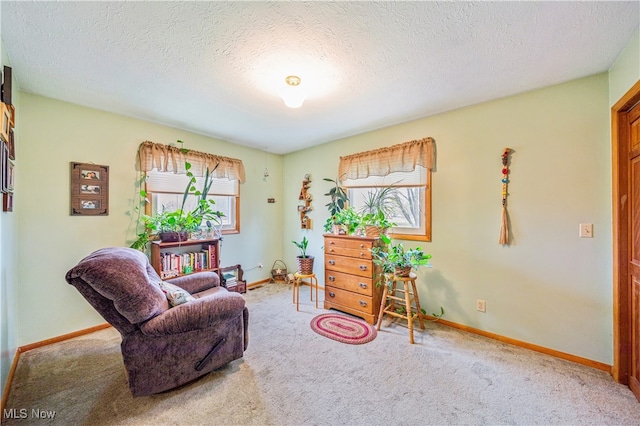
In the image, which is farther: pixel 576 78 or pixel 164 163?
pixel 164 163


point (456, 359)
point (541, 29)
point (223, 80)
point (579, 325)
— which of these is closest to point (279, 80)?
point (223, 80)

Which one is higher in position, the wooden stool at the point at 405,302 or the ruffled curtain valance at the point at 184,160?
the ruffled curtain valance at the point at 184,160

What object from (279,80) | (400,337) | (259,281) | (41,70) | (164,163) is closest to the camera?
(41,70)

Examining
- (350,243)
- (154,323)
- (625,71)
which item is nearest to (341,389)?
(154,323)

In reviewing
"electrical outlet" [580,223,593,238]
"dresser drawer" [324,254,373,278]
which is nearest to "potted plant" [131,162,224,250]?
"dresser drawer" [324,254,373,278]

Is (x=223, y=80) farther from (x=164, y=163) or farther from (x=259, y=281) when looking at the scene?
(x=259, y=281)

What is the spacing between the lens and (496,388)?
1772 millimetres

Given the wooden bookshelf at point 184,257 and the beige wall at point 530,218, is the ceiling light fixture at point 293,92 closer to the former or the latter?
the beige wall at point 530,218

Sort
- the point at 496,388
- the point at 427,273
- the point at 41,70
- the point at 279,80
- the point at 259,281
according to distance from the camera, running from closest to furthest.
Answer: the point at 496,388
the point at 41,70
the point at 279,80
the point at 427,273
the point at 259,281

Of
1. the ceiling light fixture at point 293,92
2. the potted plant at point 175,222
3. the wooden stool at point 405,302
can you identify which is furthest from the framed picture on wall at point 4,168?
the wooden stool at point 405,302

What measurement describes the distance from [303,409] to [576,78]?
3.29 m

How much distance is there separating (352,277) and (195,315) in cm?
175

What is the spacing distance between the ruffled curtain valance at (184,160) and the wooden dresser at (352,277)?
184 centimetres

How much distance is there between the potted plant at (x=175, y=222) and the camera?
2895 mm
